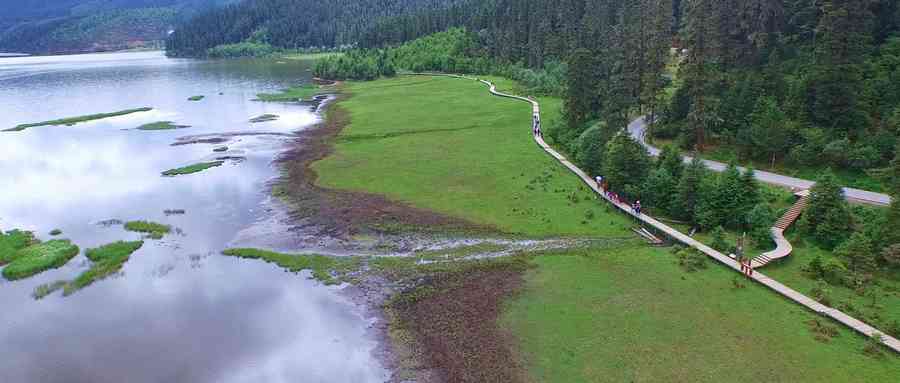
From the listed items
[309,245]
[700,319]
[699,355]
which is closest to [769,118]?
[700,319]

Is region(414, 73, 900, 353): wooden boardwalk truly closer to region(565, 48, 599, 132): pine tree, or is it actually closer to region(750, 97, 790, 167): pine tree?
region(565, 48, 599, 132): pine tree

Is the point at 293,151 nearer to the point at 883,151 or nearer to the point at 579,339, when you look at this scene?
the point at 579,339

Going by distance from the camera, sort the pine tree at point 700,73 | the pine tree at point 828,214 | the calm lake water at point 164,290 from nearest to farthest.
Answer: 1. the calm lake water at point 164,290
2. the pine tree at point 828,214
3. the pine tree at point 700,73

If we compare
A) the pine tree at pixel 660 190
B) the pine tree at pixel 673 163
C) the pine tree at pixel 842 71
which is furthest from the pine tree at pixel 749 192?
the pine tree at pixel 842 71

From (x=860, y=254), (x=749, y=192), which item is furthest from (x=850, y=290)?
(x=749, y=192)

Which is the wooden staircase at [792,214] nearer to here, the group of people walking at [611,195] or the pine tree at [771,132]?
the pine tree at [771,132]
